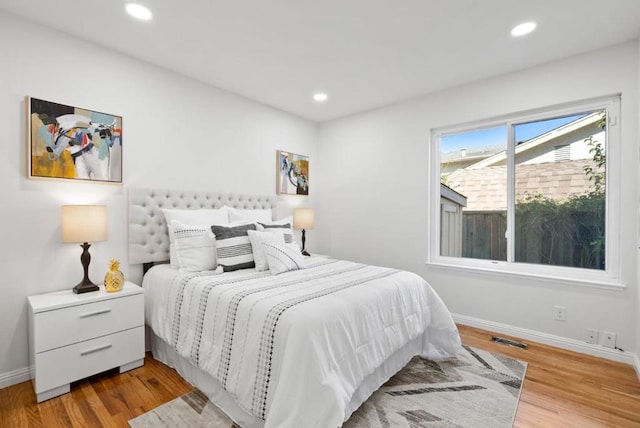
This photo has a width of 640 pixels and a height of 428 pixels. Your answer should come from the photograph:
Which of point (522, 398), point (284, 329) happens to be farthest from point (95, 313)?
point (522, 398)

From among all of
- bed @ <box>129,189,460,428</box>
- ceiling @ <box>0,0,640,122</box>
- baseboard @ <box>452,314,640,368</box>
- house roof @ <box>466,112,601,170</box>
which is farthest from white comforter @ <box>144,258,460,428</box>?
ceiling @ <box>0,0,640,122</box>

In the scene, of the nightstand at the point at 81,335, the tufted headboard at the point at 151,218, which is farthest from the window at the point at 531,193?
the nightstand at the point at 81,335

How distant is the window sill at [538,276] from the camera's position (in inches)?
101

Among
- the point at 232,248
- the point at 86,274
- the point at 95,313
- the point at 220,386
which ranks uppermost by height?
the point at 232,248

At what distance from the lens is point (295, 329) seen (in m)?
1.52

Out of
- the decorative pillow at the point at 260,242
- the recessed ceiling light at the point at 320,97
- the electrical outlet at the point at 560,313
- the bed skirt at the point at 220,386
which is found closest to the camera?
the bed skirt at the point at 220,386

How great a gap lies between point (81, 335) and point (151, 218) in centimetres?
105

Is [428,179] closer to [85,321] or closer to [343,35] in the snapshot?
[343,35]

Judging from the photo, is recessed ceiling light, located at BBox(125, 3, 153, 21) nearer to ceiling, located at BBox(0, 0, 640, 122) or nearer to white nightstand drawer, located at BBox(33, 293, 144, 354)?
ceiling, located at BBox(0, 0, 640, 122)

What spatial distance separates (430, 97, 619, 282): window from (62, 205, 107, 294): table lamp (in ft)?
10.5

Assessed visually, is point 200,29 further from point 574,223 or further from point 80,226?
point 574,223

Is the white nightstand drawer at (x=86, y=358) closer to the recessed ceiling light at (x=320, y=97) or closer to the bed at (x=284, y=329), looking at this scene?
the bed at (x=284, y=329)

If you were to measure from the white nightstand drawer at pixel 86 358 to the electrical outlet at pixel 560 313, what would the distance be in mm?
3483

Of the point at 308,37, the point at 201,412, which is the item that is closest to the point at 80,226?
the point at 201,412
